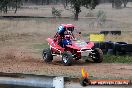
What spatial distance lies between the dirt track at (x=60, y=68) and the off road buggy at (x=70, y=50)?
0.35 m

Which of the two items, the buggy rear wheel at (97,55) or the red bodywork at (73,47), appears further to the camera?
the buggy rear wheel at (97,55)

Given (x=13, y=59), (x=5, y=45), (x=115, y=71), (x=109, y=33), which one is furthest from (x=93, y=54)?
(x=109, y=33)

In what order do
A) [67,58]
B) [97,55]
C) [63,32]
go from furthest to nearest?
[63,32] → [97,55] → [67,58]

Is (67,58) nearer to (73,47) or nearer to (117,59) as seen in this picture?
(73,47)

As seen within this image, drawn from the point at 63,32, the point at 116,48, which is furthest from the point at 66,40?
the point at 116,48

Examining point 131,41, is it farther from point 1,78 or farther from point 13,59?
point 1,78

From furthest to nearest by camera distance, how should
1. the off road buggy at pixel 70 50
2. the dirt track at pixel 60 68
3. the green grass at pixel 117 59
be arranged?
the green grass at pixel 117 59
the off road buggy at pixel 70 50
the dirt track at pixel 60 68

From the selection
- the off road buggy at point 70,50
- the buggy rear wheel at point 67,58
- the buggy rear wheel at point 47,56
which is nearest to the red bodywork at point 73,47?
the off road buggy at point 70,50

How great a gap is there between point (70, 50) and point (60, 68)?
1517mm

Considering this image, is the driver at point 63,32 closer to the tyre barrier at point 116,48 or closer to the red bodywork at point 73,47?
the red bodywork at point 73,47

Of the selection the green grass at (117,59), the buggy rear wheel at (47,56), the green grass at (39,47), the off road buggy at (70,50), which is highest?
the off road buggy at (70,50)

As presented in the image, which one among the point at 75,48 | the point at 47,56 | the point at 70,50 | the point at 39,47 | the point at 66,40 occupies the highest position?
the point at 66,40

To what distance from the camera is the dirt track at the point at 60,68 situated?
42.8 feet

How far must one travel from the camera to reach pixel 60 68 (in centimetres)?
1455
